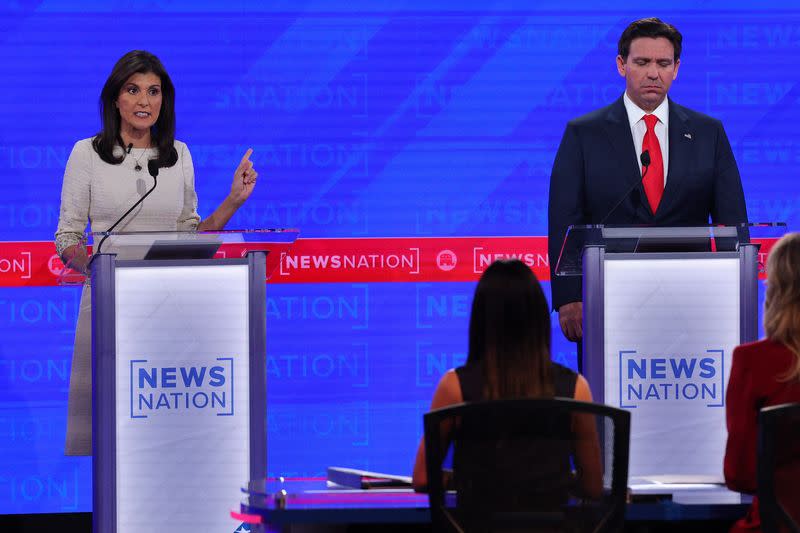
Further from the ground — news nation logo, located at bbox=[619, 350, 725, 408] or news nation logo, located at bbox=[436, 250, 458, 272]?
news nation logo, located at bbox=[436, 250, 458, 272]

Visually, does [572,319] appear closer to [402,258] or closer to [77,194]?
[77,194]

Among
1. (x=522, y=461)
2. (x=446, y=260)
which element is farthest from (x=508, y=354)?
(x=446, y=260)

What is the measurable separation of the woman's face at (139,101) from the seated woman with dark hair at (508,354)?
7.01 ft

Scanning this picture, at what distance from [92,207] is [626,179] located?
1.87 meters

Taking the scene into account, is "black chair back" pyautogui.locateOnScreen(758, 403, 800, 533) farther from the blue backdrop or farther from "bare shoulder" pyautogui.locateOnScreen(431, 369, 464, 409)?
the blue backdrop

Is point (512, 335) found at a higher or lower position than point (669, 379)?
higher

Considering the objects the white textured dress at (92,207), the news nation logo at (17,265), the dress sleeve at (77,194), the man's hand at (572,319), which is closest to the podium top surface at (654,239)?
the man's hand at (572,319)

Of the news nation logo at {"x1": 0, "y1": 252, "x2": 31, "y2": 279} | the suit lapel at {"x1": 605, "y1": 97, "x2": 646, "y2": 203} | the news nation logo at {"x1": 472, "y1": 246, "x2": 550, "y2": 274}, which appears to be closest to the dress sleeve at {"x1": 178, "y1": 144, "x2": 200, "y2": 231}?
the suit lapel at {"x1": 605, "y1": 97, "x2": 646, "y2": 203}

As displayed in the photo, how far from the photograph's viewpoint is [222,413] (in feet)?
11.6

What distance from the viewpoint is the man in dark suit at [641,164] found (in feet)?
13.6

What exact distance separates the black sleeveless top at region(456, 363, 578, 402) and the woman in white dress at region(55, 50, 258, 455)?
1906 mm

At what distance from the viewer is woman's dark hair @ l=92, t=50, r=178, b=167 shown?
4.07 m

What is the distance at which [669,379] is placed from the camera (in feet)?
11.8

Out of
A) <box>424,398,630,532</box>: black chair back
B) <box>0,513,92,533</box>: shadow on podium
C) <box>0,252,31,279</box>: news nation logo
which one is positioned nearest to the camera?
<box>424,398,630,532</box>: black chair back
